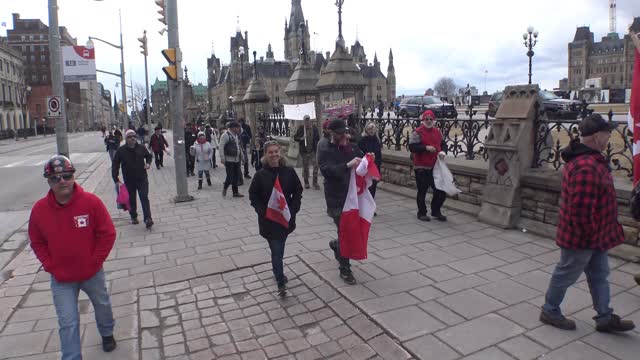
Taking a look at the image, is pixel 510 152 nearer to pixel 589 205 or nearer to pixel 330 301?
pixel 589 205

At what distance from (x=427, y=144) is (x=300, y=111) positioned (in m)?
5.54

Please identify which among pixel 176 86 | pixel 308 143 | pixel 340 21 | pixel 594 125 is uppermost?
pixel 340 21

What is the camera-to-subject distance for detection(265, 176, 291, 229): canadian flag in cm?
498

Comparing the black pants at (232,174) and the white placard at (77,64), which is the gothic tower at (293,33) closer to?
the white placard at (77,64)

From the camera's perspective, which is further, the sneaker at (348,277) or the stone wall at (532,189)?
the stone wall at (532,189)

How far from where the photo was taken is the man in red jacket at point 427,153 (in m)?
7.80

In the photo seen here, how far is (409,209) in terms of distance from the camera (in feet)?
29.8

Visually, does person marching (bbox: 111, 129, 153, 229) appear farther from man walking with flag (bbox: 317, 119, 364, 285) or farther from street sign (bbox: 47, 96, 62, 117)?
man walking with flag (bbox: 317, 119, 364, 285)

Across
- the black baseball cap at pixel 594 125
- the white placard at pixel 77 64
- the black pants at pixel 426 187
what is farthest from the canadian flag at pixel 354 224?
the white placard at pixel 77 64

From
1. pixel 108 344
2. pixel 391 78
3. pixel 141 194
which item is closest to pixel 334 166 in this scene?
pixel 108 344

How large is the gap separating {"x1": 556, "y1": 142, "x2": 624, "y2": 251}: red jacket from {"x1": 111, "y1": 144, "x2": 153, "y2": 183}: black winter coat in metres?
7.29

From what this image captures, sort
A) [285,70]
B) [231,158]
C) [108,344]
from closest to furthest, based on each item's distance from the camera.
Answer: [108,344] → [231,158] → [285,70]

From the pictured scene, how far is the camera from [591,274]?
3947 millimetres

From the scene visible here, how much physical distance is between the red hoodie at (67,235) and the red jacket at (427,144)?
5.33 m
